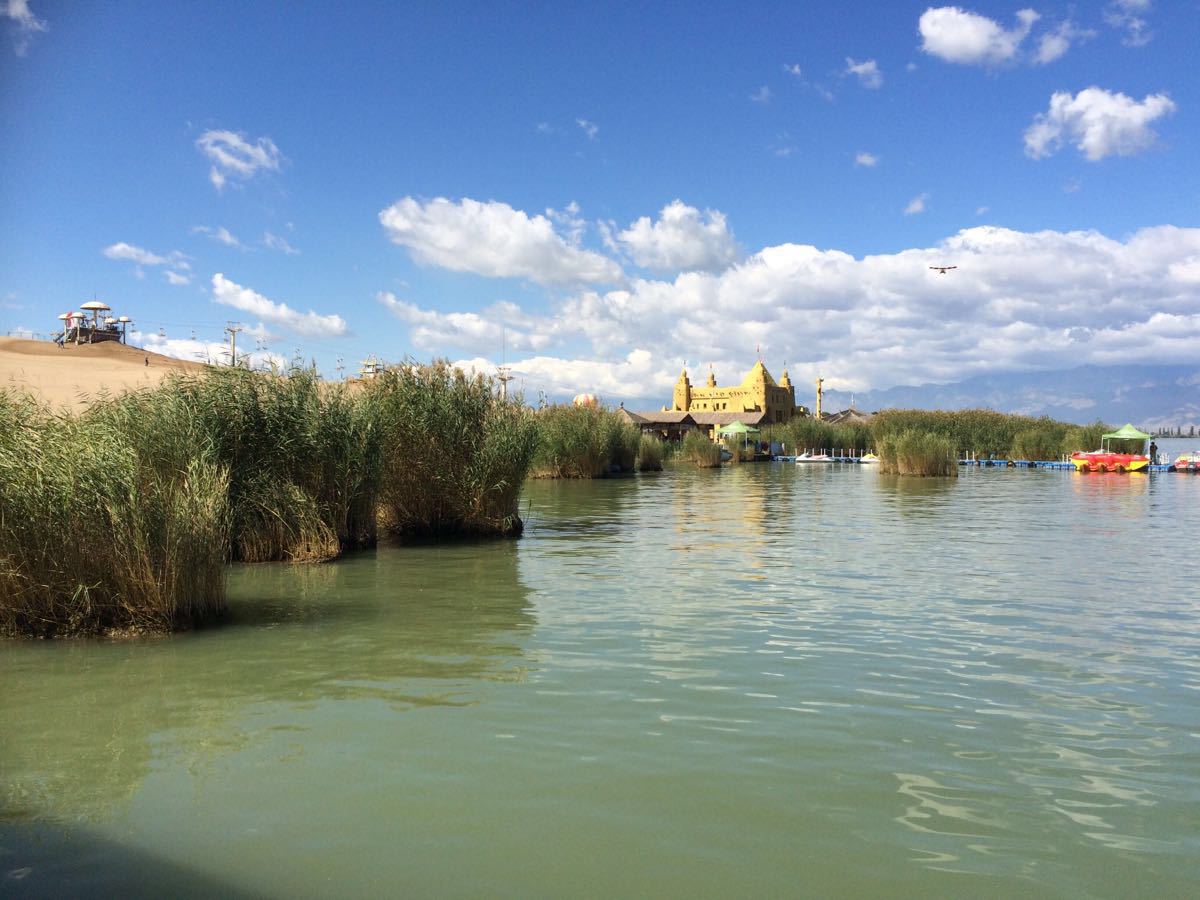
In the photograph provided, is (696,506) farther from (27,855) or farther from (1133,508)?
(27,855)

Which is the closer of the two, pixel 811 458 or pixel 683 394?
pixel 811 458

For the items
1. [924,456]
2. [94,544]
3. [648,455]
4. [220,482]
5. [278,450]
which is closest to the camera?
[94,544]

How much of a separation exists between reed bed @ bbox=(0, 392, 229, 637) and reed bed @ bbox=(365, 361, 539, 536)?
765 centimetres

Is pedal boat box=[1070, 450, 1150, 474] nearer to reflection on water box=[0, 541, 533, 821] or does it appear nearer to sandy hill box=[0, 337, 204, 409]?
sandy hill box=[0, 337, 204, 409]

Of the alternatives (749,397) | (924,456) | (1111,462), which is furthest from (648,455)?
(749,397)

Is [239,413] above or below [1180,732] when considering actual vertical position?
above

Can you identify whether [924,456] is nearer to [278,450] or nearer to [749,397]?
[278,450]

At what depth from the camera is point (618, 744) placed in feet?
20.2

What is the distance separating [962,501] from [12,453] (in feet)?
92.5

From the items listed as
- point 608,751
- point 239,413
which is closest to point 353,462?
point 239,413

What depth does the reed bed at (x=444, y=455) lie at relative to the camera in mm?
17562

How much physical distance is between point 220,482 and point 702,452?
49.7 metres

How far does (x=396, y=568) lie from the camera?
14.4 m

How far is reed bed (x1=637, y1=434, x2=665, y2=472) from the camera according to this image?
52.0 meters
